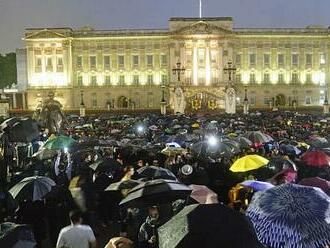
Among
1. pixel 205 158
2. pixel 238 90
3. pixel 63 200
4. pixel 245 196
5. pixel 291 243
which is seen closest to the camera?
pixel 291 243

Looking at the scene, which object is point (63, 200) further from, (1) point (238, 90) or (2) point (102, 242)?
(1) point (238, 90)

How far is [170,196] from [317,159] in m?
6.03

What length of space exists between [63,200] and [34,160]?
594 cm

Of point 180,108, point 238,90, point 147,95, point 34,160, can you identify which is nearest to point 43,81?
point 147,95

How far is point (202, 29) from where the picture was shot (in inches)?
3563

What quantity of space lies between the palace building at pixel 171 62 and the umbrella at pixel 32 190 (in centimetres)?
7883

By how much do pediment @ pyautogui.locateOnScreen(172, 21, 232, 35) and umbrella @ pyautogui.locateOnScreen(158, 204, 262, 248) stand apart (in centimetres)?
8520

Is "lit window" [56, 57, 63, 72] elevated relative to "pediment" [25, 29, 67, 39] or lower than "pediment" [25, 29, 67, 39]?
lower

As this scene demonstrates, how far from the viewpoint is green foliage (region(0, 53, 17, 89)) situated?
348 ft

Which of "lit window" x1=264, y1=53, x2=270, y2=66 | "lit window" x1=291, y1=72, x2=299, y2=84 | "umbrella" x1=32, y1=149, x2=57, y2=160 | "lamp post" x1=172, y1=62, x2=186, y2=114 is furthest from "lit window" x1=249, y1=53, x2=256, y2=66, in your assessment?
"umbrella" x1=32, y1=149, x2=57, y2=160

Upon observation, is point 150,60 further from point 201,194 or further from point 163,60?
point 201,194

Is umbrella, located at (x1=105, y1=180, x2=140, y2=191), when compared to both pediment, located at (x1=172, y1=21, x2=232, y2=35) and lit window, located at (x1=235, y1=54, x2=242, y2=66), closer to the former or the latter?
pediment, located at (x1=172, y1=21, x2=232, y2=35)

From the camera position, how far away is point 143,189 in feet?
30.1

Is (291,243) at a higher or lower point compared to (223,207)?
lower
